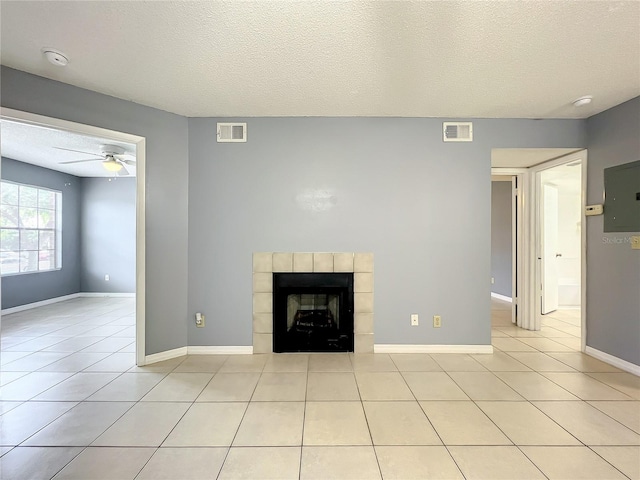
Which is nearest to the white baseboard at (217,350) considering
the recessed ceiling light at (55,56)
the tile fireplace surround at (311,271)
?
the tile fireplace surround at (311,271)

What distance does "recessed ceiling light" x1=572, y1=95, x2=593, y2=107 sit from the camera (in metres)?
2.69

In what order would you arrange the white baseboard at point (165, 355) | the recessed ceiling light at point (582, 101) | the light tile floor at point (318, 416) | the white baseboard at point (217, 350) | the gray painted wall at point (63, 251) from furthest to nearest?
the gray painted wall at point (63, 251) → the white baseboard at point (217, 350) → the white baseboard at point (165, 355) → the recessed ceiling light at point (582, 101) → the light tile floor at point (318, 416)

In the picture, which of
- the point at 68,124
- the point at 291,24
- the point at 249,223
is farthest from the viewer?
the point at 249,223

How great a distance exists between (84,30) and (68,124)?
1.00 metres

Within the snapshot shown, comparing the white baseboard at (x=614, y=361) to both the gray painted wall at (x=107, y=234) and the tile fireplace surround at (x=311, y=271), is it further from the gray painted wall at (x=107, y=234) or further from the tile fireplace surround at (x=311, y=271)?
the gray painted wall at (x=107, y=234)

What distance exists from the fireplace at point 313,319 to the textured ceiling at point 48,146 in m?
2.42

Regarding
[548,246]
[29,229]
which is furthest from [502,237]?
[29,229]

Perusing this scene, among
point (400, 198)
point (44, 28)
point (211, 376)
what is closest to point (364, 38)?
point (400, 198)

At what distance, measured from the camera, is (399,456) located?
1650mm

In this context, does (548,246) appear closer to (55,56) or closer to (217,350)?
(217,350)

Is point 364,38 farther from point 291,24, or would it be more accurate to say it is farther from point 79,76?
point 79,76

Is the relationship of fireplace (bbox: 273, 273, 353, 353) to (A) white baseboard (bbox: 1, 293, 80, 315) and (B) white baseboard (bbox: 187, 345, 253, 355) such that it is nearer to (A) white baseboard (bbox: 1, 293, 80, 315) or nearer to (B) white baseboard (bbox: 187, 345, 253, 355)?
(B) white baseboard (bbox: 187, 345, 253, 355)

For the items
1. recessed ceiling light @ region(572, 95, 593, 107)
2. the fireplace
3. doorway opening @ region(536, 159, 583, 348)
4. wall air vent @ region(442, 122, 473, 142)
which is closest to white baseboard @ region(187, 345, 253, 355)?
the fireplace

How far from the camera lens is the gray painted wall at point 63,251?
16.5 feet
